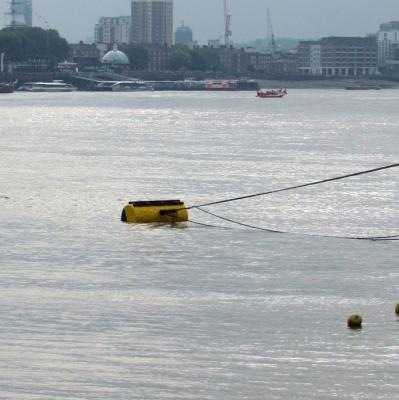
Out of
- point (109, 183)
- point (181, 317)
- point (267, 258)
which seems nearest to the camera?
point (181, 317)

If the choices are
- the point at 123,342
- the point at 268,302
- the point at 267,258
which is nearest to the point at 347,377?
the point at 123,342

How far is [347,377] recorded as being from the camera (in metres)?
20.9

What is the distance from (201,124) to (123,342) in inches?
4170

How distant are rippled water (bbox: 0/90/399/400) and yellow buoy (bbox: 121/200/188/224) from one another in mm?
598

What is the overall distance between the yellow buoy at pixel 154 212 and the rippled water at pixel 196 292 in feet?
1.96

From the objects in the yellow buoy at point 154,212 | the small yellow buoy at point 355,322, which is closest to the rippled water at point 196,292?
the small yellow buoy at point 355,322

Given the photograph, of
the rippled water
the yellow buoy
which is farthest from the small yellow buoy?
the yellow buoy

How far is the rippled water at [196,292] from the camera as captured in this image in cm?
2094

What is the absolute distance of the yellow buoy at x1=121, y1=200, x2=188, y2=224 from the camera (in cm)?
3959

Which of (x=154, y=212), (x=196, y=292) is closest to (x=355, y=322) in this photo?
(x=196, y=292)

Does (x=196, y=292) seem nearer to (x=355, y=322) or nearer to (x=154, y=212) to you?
(x=355, y=322)

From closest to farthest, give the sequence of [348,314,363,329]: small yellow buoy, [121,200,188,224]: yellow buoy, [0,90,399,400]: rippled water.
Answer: [0,90,399,400]: rippled water
[348,314,363,329]: small yellow buoy
[121,200,188,224]: yellow buoy

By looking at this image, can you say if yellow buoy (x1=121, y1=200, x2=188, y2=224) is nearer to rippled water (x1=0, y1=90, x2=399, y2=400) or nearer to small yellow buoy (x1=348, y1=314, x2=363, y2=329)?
rippled water (x1=0, y1=90, x2=399, y2=400)

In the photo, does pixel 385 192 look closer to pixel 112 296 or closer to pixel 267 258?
pixel 267 258
